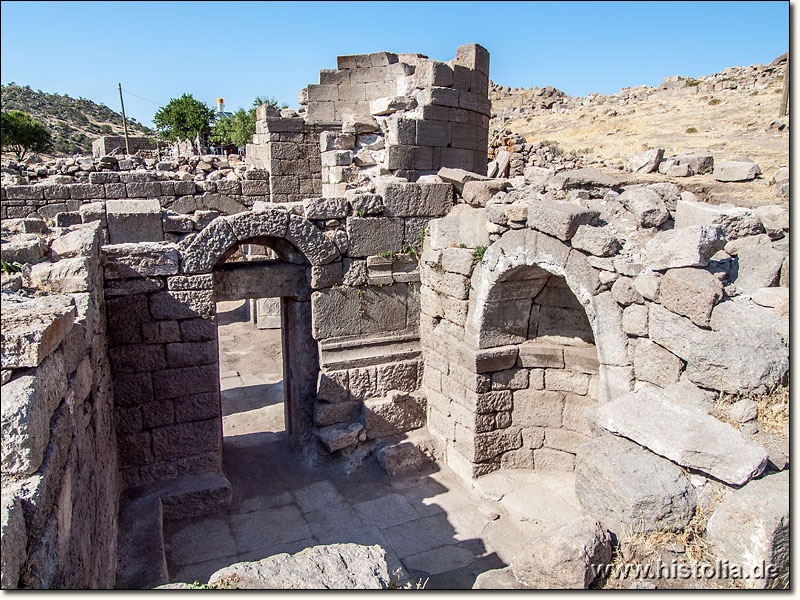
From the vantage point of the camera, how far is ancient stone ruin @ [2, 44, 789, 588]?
3.24 meters

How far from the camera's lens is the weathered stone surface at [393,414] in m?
7.55

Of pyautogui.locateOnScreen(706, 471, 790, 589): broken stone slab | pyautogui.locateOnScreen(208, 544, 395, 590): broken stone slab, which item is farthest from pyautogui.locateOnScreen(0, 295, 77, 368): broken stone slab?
pyautogui.locateOnScreen(706, 471, 790, 589): broken stone slab

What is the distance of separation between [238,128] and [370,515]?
21.2 m

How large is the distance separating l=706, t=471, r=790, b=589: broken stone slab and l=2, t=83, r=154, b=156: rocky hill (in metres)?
37.2

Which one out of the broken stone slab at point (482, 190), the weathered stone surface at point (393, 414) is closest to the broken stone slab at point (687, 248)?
the broken stone slab at point (482, 190)

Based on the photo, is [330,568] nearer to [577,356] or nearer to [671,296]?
[671,296]

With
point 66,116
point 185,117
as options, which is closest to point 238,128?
point 185,117

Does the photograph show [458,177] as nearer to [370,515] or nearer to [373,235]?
[373,235]

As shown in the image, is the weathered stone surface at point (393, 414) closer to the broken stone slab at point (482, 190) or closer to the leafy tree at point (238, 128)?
the broken stone slab at point (482, 190)

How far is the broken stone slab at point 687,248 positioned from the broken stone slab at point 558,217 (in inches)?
35.6

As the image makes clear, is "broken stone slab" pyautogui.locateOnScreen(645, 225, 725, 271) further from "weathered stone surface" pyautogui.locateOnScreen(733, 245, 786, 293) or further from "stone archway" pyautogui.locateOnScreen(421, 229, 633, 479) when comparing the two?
"stone archway" pyautogui.locateOnScreen(421, 229, 633, 479)

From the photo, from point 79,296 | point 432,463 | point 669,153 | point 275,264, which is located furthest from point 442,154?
point 669,153

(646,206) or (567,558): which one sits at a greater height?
(646,206)

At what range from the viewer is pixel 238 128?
24141mm
